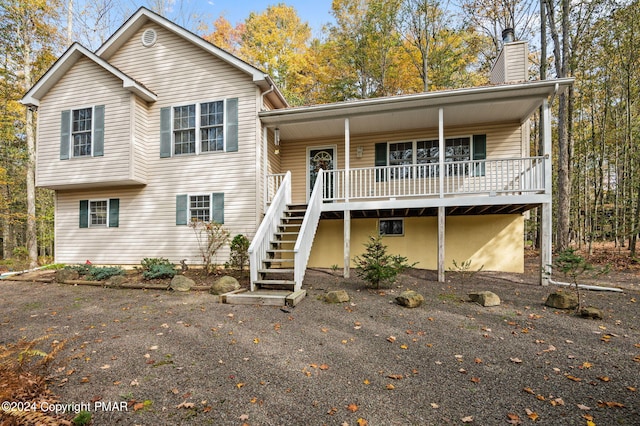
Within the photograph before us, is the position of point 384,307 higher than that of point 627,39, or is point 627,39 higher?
point 627,39

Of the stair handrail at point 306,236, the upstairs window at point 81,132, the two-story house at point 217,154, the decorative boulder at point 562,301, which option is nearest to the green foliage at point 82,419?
the stair handrail at point 306,236

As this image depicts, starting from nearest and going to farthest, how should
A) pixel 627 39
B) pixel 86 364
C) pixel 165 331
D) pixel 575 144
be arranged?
1. pixel 86 364
2. pixel 165 331
3. pixel 627 39
4. pixel 575 144

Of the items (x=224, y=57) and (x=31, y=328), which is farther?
(x=224, y=57)

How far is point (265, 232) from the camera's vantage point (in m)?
7.23

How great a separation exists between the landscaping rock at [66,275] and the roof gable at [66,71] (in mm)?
5716

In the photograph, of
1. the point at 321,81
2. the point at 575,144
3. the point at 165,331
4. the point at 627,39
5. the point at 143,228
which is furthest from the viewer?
the point at 321,81

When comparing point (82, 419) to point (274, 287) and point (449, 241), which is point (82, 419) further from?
point (449, 241)

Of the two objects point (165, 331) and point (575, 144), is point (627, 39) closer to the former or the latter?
point (575, 144)

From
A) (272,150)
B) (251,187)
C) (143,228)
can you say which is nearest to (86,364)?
(251,187)

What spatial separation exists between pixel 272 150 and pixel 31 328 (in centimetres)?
758

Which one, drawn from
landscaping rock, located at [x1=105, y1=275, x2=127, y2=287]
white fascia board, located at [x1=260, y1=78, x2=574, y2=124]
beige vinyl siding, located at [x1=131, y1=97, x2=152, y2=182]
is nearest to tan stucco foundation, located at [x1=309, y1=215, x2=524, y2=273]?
white fascia board, located at [x1=260, y1=78, x2=574, y2=124]

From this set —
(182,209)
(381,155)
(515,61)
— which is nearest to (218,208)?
(182,209)

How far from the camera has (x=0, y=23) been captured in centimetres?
1321

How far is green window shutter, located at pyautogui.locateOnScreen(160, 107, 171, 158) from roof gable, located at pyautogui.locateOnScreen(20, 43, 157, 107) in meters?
0.67
